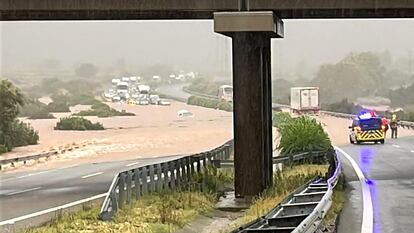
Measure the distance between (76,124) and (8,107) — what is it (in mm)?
5118

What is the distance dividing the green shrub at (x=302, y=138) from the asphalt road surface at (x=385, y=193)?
72.6 inches

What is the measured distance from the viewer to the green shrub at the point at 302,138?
33656 millimetres

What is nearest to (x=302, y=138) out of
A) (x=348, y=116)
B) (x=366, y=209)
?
(x=366, y=209)

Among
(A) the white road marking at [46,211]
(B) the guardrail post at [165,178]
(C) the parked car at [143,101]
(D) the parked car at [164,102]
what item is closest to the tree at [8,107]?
(C) the parked car at [143,101]

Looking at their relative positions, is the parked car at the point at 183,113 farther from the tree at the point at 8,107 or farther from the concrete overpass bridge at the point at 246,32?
the concrete overpass bridge at the point at 246,32

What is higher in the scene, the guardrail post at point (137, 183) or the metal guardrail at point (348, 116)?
the guardrail post at point (137, 183)

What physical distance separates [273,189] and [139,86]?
3199cm

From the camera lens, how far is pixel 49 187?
27.3 metres

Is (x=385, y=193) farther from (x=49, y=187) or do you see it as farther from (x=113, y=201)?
(x=49, y=187)

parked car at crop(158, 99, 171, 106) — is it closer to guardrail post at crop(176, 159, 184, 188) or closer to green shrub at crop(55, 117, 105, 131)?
green shrub at crop(55, 117, 105, 131)

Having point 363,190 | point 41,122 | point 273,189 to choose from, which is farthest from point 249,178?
point 41,122

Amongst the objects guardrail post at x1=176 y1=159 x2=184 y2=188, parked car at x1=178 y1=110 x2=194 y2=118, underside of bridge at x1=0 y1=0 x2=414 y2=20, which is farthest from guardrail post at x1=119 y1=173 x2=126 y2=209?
parked car at x1=178 y1=110 x2=194 y2=118

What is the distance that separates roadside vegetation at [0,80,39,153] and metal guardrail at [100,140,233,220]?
23.1 meters

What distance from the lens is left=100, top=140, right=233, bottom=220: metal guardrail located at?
1609cm
